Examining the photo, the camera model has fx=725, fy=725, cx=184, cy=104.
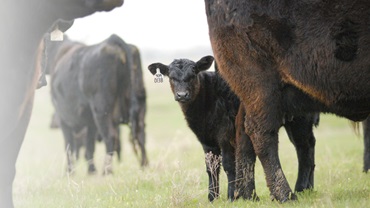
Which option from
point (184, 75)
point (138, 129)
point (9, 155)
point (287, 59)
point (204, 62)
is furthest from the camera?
point (138, 129)

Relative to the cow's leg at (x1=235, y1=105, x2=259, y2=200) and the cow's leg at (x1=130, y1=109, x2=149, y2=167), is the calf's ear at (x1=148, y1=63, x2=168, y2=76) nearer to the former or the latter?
the cow's leg at (x1=235, y1=105, x2=259, y2=200)

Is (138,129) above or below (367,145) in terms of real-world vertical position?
above

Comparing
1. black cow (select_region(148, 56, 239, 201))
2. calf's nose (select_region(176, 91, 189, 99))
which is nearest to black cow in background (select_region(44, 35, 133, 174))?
black cow (select_region(148, 56, 239, 201))

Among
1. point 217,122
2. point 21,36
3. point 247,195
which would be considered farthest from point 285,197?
point 21,36

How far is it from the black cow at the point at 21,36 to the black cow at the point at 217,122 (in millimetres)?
2638

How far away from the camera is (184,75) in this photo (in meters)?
9.27

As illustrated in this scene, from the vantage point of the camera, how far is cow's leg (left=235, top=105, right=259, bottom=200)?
8406 mm

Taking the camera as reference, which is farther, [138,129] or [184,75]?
[138,129]

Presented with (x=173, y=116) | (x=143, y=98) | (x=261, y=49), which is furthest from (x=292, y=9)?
(x=173, y=116)

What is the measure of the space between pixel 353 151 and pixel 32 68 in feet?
34.2

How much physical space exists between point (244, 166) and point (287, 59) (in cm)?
159

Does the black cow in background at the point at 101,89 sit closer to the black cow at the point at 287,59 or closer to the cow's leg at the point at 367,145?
the cow's leg at the point at 367,145

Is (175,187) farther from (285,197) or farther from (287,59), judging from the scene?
(287,59)

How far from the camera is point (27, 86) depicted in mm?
6738
